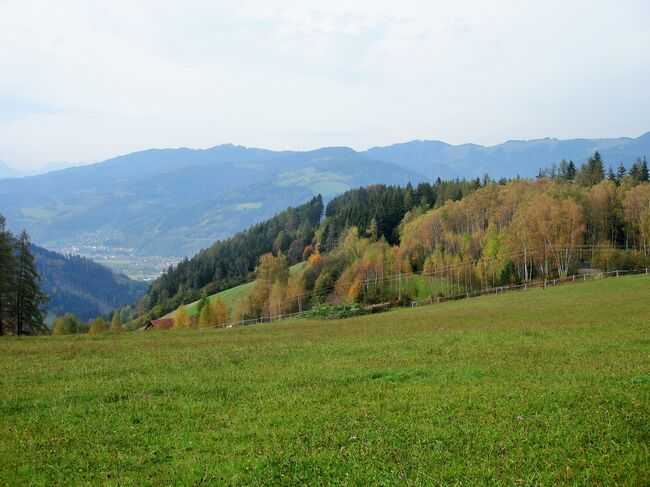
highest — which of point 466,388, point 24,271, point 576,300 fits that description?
point 24,271

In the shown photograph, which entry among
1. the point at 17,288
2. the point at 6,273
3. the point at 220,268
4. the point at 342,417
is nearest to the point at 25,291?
the point at 17,288

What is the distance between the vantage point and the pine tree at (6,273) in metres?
50.4

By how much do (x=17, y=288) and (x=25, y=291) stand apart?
1.28 metres

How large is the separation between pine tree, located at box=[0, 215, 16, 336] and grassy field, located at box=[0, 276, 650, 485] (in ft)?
108

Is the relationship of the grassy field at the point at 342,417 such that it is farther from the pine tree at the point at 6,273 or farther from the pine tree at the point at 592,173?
the pine tree at the point at 592,173

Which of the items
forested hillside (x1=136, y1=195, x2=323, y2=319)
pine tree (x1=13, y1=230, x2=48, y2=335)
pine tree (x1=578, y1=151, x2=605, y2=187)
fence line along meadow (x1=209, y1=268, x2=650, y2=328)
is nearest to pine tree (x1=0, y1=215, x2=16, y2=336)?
pine tree (x1=13, y1=230, x2=48, y2=335)

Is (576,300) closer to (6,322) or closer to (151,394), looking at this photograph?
(151,394)

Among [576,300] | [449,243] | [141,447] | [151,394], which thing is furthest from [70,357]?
[449,243]

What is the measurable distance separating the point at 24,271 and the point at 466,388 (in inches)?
2167

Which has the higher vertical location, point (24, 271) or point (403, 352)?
point (24, 271)

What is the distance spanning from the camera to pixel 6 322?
55562 millimetres

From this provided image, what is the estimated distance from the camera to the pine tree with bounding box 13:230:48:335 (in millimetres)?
53469

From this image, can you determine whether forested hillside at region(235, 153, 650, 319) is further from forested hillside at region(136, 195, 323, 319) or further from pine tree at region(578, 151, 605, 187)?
forested hillside at region(136, 195, 323, 319)

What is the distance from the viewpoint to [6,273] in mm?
51250
